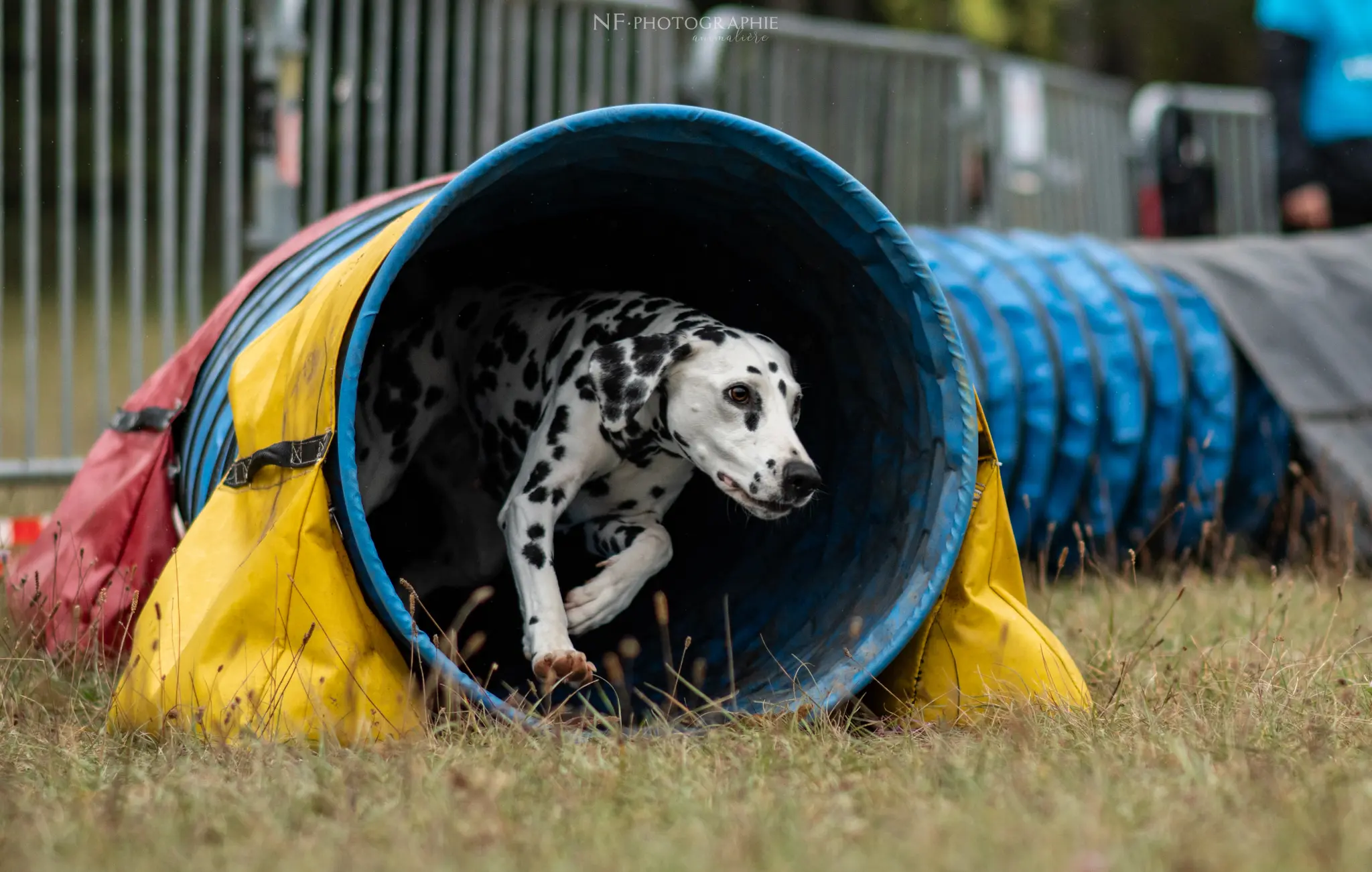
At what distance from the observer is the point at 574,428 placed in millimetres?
4297

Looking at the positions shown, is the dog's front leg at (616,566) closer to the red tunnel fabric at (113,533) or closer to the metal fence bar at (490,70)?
the red tunnel fabric at (113,533)

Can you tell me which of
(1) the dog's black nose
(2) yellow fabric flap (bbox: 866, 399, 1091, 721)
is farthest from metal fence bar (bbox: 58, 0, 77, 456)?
(2) yellow fabric flap (bbox: 866, 399, 1091, 721)

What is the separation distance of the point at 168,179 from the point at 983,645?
5.05 meters

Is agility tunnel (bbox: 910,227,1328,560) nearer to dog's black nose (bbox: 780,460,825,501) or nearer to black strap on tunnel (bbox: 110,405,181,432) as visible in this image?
dog's black nose (bbox: 780,460,825,501)

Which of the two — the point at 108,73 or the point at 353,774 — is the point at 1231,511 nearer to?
the point at 353,774

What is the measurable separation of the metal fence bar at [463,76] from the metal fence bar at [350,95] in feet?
1.61

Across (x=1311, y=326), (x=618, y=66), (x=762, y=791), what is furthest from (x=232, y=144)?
(x=762, y=791)

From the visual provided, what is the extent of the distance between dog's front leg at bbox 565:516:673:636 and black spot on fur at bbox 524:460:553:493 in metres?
0.30

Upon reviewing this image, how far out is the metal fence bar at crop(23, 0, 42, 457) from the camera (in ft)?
22.4

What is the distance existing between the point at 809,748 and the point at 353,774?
102cm

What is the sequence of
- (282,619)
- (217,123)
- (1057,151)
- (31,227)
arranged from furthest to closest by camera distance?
(1057,151)
(217,123)
(31,227)
(282,619)

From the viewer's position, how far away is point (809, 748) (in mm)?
3354

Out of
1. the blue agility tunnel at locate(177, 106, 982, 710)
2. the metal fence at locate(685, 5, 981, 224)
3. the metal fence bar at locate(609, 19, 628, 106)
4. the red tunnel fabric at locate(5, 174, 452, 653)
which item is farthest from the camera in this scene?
the metal fence at locate(685, 5, 981, 224)

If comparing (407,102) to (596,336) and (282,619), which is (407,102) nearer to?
(596,336)
